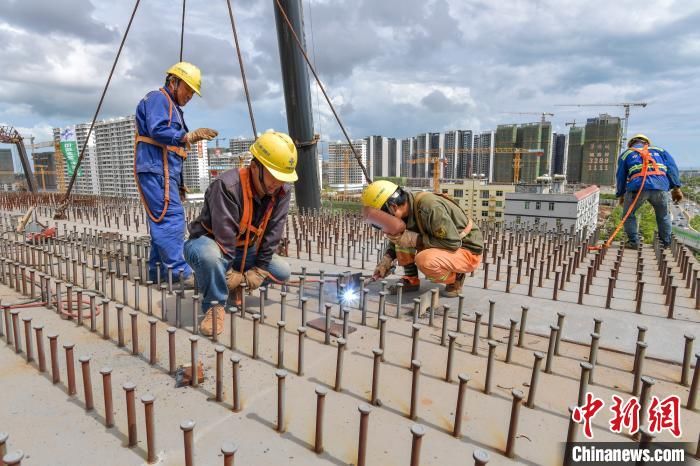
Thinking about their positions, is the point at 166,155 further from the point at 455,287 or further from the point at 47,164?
the point at 47,164

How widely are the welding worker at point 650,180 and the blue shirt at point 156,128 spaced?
754 centimetres

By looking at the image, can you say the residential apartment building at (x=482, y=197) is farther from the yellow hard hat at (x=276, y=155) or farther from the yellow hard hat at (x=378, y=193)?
the yellow hard hat at (x=276, y=155)

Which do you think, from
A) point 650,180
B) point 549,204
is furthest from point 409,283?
point 549,204

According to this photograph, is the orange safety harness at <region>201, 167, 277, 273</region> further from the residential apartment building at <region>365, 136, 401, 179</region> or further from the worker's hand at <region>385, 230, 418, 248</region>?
the residential apartment building at <region>365, 136, 401, 179</region>

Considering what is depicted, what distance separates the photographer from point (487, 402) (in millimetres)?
2662

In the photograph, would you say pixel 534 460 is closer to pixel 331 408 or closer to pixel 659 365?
pixel 331 408

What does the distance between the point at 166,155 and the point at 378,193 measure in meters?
2.80

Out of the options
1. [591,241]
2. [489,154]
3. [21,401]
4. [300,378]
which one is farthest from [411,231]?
[489,154]

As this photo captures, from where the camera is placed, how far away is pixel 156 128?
4812 millimetres

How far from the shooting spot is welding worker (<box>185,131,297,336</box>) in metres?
3.77

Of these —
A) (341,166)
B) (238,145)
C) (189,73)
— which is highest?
(238,145)

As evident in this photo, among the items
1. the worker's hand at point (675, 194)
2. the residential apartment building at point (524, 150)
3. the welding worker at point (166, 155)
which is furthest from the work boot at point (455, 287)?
the residential apartment building at point (524, 150)

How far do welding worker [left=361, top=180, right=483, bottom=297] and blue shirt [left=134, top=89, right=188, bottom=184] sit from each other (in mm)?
2523

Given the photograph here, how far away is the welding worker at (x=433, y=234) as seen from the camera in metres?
4.58
